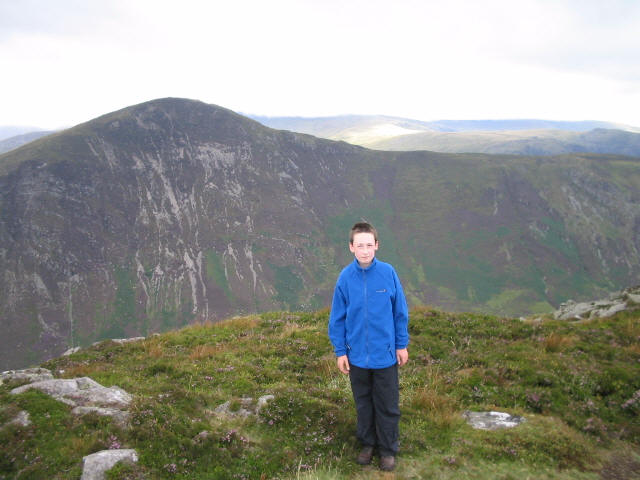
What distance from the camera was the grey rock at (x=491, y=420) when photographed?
27.6 ft

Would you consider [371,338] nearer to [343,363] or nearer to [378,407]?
[343,363]

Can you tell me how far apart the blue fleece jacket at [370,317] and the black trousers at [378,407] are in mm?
261

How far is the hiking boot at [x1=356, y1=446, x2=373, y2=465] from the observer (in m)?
7.03

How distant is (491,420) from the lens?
28.6 ft

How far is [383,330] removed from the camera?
7.20 m

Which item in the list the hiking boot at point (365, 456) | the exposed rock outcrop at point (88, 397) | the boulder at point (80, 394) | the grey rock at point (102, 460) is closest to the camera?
the grey rock at point (102, 460)

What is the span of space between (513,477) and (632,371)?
6.47 metres

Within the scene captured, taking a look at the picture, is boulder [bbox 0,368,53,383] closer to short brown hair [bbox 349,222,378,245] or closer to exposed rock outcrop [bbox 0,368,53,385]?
exposed rock outcrop [bbox 0,368,53,385]

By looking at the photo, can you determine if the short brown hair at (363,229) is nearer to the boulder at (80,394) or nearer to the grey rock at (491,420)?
the grey rock at (491,420)

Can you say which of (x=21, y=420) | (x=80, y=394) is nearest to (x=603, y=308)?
(x=80, y=394)

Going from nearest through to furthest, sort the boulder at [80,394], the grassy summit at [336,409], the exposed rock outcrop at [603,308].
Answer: the grassy summit at [336,409], the boulder at [80,394], the exposed rock outcrop at [603,308]

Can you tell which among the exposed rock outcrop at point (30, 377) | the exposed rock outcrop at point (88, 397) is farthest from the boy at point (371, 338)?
the exposed rock outcrop at point (30, 377)

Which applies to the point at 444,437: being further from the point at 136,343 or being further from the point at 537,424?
the point at 136,343

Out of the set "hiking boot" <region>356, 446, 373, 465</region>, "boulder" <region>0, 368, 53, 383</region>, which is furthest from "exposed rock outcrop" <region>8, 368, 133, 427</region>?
Answer: "hiking boot" <region>356, 446, 373, 465</region>
